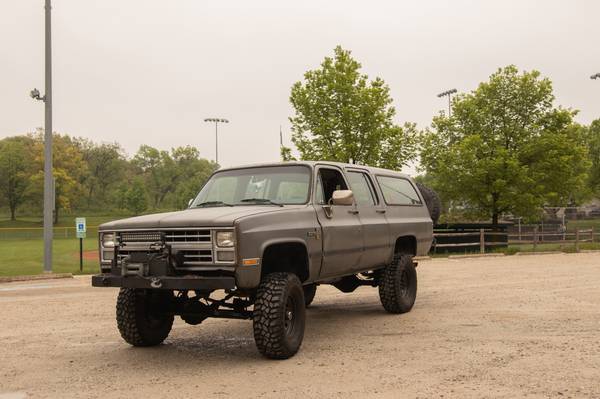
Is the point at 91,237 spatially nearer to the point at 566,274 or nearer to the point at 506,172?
the point at 506,172

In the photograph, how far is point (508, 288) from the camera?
1290 centimetres

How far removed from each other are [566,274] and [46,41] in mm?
14623

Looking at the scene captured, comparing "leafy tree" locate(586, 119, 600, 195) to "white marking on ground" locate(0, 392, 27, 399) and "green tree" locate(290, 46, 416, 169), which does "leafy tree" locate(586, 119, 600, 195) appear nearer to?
"green tree" locate(290, 46, 416, 169)

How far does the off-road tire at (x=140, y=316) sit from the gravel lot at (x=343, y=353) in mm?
163

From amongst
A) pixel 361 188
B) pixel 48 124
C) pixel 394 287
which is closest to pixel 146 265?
pixel 361 188

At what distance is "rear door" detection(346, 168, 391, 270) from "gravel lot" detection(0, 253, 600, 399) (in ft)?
3.01

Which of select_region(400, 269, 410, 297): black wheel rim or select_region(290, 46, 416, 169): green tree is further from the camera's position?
select_region(290, 46, 416, 169): green tree

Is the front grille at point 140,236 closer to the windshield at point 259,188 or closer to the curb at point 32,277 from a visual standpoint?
the windshield at point 259,188

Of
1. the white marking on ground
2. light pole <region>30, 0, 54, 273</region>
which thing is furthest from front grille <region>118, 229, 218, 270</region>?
light pole <region>30, 0, 54, 273</region>

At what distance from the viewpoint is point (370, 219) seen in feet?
28.7

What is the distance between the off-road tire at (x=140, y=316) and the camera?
7352 millimetres

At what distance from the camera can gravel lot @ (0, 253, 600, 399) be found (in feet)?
18.2

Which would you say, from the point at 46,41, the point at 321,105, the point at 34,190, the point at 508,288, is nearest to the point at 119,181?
the point at 34,190

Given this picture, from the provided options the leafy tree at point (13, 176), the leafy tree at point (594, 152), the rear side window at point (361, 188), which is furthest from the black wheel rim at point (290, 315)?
the leafy tree at point (13, 176)
